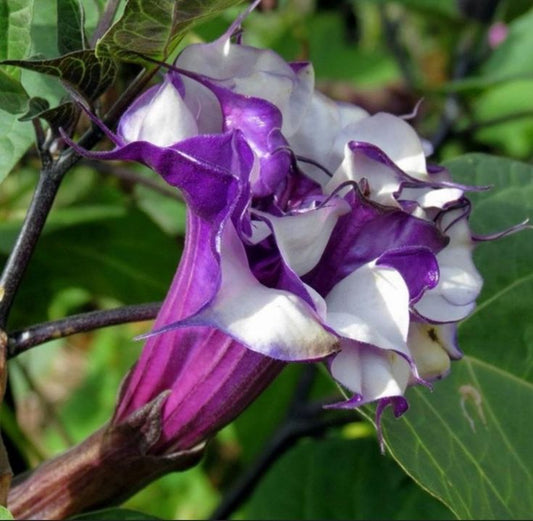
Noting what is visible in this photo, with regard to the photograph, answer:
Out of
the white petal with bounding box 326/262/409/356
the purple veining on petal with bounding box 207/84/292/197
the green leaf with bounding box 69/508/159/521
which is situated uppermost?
the purple veining on petal with bounding box 207/84/292/197

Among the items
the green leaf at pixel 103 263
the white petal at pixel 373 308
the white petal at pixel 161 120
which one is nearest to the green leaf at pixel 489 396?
the white petal at pixel 373 308

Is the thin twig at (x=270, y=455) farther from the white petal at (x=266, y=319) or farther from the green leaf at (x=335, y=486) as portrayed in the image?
the white petal at (x=266, y=319)

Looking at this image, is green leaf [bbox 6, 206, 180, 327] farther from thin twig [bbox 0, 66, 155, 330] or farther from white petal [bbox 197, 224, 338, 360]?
white petal [bbox 197, 224, 338, 360]

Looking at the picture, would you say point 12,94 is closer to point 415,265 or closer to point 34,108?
point 34,108

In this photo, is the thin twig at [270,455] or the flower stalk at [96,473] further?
the thin twig at [270,455]

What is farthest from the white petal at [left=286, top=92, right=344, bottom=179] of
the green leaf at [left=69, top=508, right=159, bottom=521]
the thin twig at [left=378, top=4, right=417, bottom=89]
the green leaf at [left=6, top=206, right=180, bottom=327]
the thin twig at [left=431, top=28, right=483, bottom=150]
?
the thin twig at [left=378, top=4, right=417, bottom=89]

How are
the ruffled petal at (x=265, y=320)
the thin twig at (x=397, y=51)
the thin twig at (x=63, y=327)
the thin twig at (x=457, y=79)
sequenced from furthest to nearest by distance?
the thin twig at (x=397, y=51) → the thin twig at (x=457, y=79) → the thin twig at (x=63, y=327) → the ruffled petal at (x=265, y=320)

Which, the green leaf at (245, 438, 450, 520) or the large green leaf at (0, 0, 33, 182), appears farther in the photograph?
the green leaf at (245, 438, 450, 520)

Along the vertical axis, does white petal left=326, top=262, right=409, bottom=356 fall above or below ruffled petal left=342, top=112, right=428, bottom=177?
below
